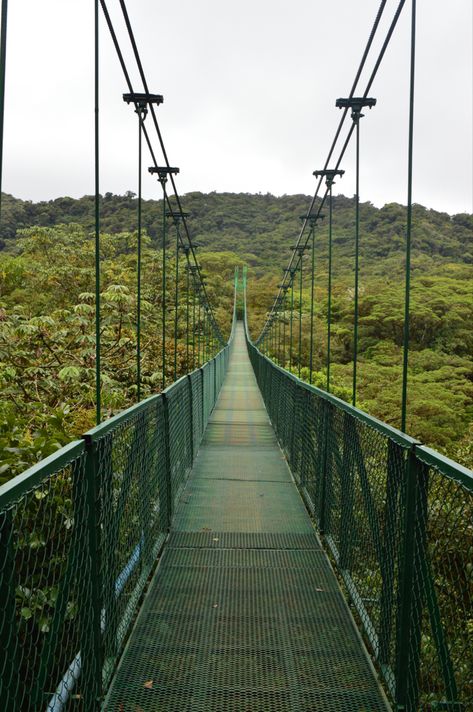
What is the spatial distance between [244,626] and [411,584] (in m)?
0.86

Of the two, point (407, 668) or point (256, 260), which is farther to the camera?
point (256, 260)

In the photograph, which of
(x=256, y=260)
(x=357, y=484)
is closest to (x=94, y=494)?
(x=357, y=484)

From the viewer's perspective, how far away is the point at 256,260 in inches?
2056

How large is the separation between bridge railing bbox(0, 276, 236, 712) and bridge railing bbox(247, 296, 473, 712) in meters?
0.87

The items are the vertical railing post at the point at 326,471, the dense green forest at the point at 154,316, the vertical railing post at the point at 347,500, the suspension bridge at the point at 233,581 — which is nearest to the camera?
the suspension bridge at the point at 233,581

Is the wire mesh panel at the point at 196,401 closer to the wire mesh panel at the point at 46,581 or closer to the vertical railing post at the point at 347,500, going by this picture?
the vertical railing post at the point at 347,500

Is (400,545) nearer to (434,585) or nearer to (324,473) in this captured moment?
(434,585)

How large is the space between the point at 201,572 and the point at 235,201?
71.7 m

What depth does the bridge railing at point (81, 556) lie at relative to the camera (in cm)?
111

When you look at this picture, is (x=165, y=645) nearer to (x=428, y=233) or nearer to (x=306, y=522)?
(x=306, y=522)

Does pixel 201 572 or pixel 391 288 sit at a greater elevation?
pixel 391 288

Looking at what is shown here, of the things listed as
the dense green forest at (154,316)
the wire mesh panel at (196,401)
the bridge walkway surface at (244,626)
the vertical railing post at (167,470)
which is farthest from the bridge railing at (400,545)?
the wire mesh panel at (196,401)

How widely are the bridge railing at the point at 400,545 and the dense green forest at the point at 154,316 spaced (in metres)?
1.22

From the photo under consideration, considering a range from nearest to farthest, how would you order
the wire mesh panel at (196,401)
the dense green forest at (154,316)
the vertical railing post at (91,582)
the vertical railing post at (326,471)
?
the vertical railing post at (91,582)
the vertical railing post at (326,471)
the wire mesh panel at (196,401)
the dense green forest at (154,316)
